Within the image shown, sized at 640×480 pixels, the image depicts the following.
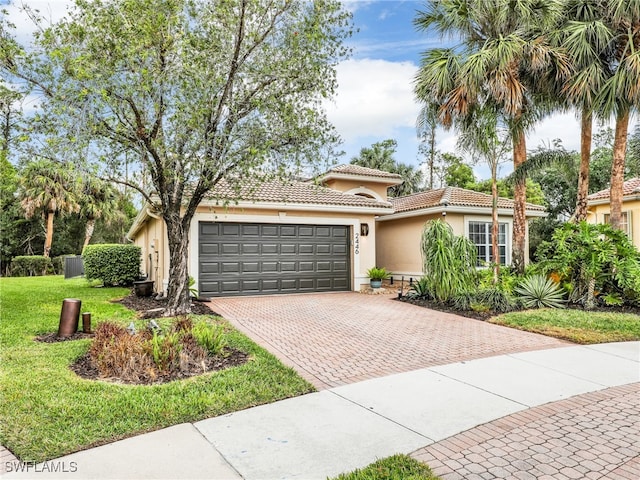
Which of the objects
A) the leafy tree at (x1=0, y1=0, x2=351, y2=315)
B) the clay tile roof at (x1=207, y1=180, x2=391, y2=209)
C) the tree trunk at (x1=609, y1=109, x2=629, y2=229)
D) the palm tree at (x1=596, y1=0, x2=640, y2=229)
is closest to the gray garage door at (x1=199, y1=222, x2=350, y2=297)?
the clay tile roof at (x1=207, y1=180, x2=391, y2=209)

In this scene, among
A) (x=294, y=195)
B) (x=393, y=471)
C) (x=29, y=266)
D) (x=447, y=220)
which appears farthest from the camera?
(x=29, y=266)

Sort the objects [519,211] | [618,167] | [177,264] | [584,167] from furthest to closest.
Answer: [519,211], [584,167], [618,167], [177,264]

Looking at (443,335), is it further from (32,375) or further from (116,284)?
(116,284)

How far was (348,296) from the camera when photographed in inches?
542

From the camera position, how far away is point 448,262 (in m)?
11.6

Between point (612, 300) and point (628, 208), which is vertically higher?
point (628, 208)

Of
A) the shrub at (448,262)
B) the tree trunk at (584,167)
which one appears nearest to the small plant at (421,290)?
the shrub at (448,262)

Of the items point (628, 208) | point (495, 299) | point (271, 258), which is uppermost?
point (628, 208)

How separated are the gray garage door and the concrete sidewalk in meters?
8.33

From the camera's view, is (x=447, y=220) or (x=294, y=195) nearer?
(x=294, y=195)

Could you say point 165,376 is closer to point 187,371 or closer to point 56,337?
point 187,371

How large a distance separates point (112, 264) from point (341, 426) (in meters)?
15.3

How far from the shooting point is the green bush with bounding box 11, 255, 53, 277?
90.3ft

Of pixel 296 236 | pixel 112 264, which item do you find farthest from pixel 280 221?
pixel 112 264
